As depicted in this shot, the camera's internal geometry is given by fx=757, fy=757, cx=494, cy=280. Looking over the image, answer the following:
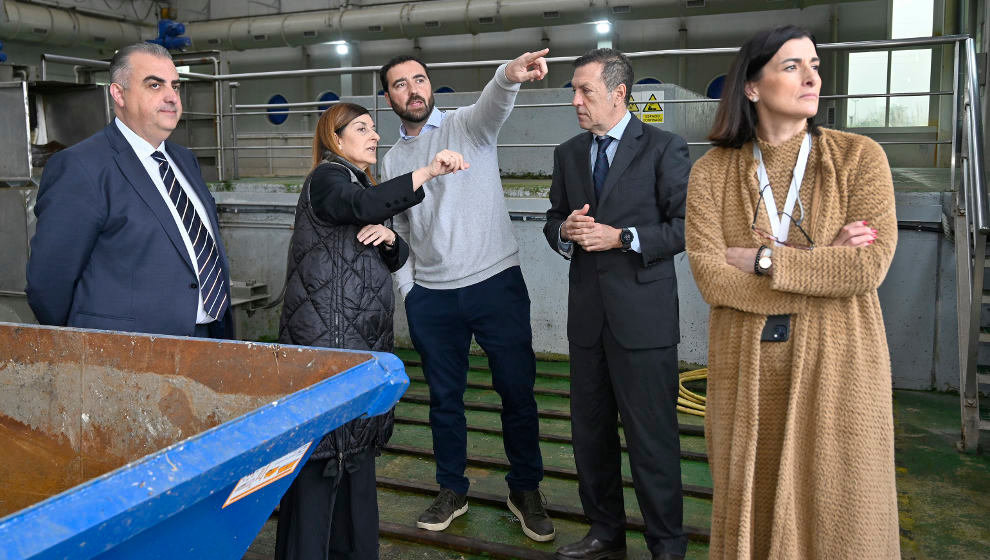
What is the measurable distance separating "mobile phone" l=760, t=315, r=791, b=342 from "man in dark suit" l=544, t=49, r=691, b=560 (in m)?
0.69

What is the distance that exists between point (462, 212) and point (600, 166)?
0.56 meters

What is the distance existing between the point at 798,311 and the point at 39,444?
6.36 feet

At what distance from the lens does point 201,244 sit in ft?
7.83

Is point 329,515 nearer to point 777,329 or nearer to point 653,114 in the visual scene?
point 777,329

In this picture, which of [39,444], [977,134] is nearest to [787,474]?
[39,444]

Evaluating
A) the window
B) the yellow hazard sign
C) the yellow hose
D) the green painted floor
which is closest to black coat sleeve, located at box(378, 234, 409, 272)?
the green painted floor

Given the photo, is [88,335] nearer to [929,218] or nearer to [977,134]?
[977,134]

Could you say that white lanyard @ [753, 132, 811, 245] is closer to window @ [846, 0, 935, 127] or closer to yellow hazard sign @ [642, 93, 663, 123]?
yellow hazard sign @ [642, 93, 663, 123]

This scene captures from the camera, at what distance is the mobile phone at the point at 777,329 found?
1.77 meters

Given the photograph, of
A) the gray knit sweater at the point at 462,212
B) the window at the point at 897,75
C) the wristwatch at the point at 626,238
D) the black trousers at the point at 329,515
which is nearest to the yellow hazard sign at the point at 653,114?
the gray knit sweater at the point at 462,212

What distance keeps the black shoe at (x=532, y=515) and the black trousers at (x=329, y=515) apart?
737mm

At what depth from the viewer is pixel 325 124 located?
94.5 inches

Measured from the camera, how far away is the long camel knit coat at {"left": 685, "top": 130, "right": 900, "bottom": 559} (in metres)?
1.69

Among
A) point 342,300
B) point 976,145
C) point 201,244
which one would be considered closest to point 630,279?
point 342,300
